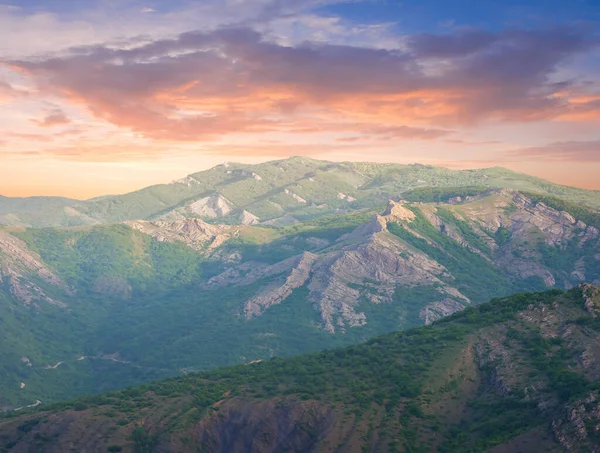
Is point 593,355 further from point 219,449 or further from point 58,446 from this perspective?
point 58,446

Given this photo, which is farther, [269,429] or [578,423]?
[269,429]

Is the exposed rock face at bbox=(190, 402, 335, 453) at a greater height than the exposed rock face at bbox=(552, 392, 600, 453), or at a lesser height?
lesser

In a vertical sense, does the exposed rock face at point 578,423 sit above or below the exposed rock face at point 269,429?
above

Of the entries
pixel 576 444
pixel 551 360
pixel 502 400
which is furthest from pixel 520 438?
pixel 551 360

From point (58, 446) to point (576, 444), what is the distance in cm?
13049

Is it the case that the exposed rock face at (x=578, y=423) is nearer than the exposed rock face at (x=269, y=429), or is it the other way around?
the exposed rock face at (x=578, y=423)

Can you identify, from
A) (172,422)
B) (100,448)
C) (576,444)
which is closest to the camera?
(576,444)

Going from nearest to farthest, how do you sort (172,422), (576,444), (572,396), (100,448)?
(576,444), (572,396), (100,448), (172,422)

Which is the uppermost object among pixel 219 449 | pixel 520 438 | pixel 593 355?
pixel 593 355

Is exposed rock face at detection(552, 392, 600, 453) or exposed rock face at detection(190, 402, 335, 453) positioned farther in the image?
exposed rock face at detection(190, 402, 335, 453)

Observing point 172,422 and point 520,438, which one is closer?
point 520,438

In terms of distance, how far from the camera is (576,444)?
507ft

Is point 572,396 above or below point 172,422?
above

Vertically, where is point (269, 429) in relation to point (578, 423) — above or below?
below
